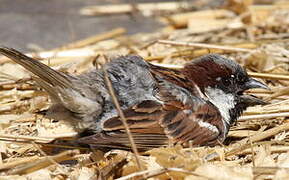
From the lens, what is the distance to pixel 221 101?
3.54 m

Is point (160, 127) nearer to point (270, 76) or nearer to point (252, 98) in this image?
point (252, 98)

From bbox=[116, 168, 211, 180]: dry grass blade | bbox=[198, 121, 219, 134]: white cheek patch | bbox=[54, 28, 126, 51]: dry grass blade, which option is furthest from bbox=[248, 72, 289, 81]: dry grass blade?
bbox=[54, 28, 126, 51]: dry grass blade

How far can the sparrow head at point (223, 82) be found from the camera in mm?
3504

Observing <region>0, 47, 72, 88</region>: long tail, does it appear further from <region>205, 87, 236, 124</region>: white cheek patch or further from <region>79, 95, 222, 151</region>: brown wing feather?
<region>205, 87, 236, 124</region>: white cheek patch

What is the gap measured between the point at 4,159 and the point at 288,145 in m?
1.51

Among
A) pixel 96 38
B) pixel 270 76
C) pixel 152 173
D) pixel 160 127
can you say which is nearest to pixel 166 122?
pixel 160 127

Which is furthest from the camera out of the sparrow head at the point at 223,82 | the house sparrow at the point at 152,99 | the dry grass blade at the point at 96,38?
the dry grass blade at the point at 96,38

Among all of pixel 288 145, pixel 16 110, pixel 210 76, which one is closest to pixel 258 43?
pixel 210 76

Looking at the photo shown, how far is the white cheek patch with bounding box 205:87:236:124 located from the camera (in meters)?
3.51

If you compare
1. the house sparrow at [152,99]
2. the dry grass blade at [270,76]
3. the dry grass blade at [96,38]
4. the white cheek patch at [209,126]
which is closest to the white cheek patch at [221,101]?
the house sparrow at [152,99]

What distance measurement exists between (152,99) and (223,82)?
515mm

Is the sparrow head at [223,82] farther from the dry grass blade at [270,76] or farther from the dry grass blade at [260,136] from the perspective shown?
the dry grass blade at [270,76]

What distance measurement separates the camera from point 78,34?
18.9ft

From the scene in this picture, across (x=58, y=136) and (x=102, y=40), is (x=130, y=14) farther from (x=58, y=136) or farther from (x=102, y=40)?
(x=58, y=136)
